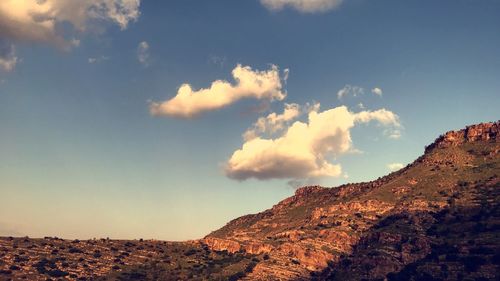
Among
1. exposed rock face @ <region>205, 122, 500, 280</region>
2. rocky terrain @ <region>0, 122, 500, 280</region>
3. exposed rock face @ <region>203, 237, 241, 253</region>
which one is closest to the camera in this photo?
rocky terrain @ <region>0, 122, 500, 280</region>

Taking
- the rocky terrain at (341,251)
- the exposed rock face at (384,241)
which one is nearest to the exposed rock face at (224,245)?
the exposed rock face at (384,241)

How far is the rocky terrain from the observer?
146 metres

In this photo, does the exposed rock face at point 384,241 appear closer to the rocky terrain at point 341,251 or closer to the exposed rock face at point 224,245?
the exposed rock face at point 224,245

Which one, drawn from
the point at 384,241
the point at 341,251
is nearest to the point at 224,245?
the point at 341,251

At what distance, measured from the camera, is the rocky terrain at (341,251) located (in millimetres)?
145750

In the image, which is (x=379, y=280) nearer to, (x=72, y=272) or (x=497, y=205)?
(x=497, y=205)

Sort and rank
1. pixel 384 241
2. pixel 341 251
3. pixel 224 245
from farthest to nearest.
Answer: pixel 224 245
pixel 341 251
pixel 384 241

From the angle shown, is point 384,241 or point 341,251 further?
point 341,251

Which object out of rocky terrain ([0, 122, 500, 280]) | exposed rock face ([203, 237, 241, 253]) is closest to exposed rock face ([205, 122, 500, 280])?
exposed rock face ([203, 237, 241, 253])

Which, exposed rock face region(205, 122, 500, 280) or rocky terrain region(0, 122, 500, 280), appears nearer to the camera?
rocky terrain region(0, 122, 500, 280)

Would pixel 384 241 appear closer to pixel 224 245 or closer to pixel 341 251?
pixel 341 251

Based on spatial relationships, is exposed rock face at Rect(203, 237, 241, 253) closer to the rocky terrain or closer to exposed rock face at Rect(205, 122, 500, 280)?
exposed rock face at Rect(205, 122, 500, 280)

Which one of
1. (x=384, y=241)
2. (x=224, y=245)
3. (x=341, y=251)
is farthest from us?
(x=224, y=245)

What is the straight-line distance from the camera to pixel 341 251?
171 m
